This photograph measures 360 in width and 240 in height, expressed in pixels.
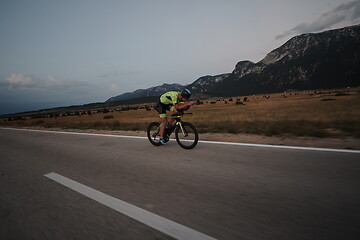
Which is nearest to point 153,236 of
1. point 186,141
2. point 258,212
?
point 258,212

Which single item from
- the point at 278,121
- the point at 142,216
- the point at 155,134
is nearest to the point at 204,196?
the point at 142,216

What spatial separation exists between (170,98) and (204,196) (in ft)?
10.3

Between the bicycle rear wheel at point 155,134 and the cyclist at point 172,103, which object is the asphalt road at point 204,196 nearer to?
the cyclist at point 172,103

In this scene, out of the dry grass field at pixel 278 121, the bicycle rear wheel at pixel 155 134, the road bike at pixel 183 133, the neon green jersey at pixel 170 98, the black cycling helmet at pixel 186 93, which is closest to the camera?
the black cycling helmet at pixel 186 93

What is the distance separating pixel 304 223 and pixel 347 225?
345mm

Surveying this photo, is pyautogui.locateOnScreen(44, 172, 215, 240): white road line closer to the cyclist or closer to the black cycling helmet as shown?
the cyclist

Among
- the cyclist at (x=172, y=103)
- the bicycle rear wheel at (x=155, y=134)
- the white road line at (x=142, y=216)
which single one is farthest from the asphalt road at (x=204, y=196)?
the bicycle rear wheel at (x=155, y=134)

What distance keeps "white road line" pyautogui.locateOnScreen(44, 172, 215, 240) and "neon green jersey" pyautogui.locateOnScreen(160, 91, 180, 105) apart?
9.51 ft

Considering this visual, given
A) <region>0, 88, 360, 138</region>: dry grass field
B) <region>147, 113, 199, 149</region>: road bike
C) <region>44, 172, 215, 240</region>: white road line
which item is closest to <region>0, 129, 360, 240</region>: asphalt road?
<region>44, 172, 215, 240</region>: white road line

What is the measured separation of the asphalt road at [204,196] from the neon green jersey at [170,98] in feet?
5.07

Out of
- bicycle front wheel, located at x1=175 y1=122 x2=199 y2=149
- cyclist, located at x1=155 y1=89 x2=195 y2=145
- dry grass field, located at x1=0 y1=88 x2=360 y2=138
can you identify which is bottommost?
dry grass field, located at x1=0 y1=88 x2=360 y2=138

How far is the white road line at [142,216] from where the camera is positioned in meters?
1.77

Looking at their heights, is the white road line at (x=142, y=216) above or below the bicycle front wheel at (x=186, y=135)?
below

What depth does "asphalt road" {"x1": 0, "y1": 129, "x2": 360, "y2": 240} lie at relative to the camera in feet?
6.02
